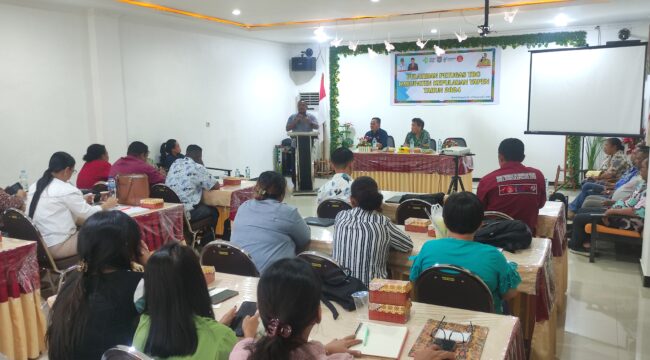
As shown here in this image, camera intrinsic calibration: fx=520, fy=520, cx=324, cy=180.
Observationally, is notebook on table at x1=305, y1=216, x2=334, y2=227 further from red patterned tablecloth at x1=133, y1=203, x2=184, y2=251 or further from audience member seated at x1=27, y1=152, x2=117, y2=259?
audience member seated at x1=27, y1=152, x2=117, y2=259

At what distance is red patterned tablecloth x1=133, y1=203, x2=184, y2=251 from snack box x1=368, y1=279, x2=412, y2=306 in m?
2.64

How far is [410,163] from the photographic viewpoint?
24.2 ft

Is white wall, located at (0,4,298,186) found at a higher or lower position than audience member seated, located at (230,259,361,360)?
higher

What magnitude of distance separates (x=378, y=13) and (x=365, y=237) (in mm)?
5309

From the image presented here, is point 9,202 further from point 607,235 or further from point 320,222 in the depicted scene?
point 607,235

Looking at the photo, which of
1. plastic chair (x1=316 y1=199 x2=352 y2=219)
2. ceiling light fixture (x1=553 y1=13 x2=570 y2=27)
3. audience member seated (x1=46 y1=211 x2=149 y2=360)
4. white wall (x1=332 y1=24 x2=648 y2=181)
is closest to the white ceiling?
ceiling light fixture (x1=553 y1=13 x2=570 y2=27)

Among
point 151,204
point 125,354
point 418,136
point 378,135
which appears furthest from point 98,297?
point 378,135

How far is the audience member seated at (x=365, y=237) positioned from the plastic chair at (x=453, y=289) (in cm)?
43

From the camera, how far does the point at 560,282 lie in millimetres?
3914

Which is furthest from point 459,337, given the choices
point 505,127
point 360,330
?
point 505,127

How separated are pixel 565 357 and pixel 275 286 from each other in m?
2.58

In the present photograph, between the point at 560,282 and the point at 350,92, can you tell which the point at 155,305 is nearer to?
the point at 560,282

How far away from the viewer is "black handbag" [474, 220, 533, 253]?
290cm

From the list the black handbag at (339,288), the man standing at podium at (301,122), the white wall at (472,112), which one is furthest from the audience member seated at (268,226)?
the white wall at (472,112)
